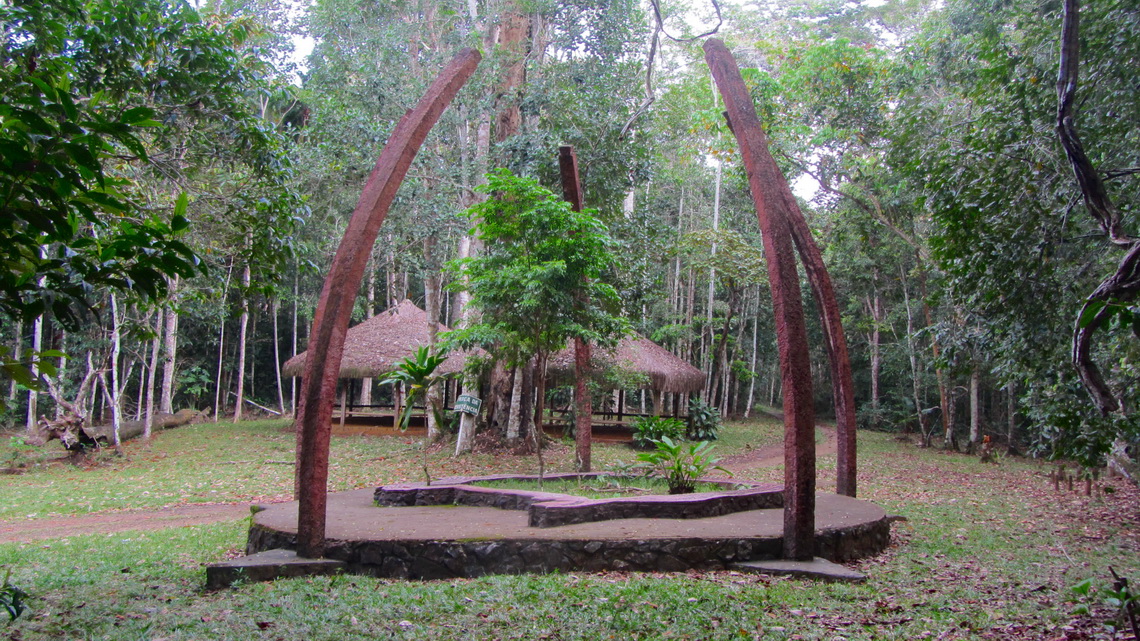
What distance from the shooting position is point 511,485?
9203mm

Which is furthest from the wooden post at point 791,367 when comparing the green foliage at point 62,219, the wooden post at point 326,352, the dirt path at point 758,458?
the dirt path at point 758,458

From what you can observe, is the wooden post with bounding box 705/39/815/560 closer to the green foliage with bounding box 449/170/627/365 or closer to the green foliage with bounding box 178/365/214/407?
the green foliage with bounding box 449/170/627/365

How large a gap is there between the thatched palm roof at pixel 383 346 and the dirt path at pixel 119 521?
8.34 meters

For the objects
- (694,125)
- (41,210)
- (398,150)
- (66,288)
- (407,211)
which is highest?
(694,125)

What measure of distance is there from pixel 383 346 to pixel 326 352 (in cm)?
1615

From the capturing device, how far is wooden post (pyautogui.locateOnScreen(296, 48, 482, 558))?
5.30 m

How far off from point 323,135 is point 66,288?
12.1 metres

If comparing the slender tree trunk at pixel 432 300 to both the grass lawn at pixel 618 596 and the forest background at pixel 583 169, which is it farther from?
the grass lawn at pixel 618 596

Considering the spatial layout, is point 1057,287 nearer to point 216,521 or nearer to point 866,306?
point 216,521

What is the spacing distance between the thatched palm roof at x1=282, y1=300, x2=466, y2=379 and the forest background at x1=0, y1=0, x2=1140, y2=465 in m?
2.75

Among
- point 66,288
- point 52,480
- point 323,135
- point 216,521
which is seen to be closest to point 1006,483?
point 216,521

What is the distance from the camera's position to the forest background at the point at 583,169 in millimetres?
3555

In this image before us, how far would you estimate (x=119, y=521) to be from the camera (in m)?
9.27

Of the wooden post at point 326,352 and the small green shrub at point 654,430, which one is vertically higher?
the wooden post at point 326,352
